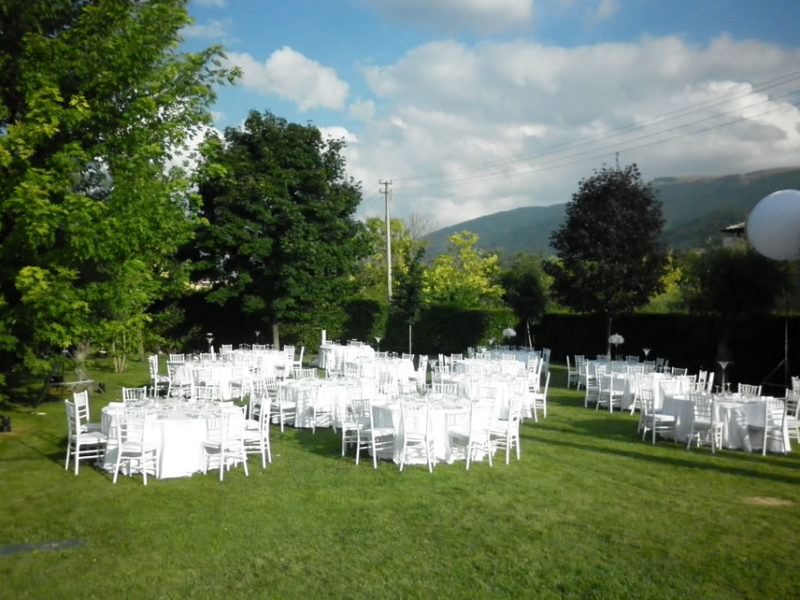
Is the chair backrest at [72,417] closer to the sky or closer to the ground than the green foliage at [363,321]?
closer to the ground

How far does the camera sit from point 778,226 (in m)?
12.6

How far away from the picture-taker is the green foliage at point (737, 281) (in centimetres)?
1786

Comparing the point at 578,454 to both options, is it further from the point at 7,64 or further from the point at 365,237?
the point at 365,237

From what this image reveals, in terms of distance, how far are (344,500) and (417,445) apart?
2.04 meters

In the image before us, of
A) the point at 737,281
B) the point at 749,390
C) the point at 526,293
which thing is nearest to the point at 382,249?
the point at 526,293

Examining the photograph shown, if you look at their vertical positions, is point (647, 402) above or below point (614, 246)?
below

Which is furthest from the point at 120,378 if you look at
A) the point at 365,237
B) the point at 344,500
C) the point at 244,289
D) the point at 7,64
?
the point at 344,500

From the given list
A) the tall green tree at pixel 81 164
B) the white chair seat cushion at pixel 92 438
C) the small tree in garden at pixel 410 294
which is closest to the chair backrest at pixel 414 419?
the white chair seat cushion at pixel 92 438

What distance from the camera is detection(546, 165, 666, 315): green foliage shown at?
70.2 ft

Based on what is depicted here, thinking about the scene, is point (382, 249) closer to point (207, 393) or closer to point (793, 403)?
point (207, 393)

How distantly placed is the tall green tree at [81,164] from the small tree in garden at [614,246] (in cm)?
1272

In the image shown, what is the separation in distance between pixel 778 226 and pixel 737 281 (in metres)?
6.02

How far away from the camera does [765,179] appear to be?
6186 inches

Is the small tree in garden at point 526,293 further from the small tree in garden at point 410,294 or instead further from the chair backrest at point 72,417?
the chair backrest at point 72,417
